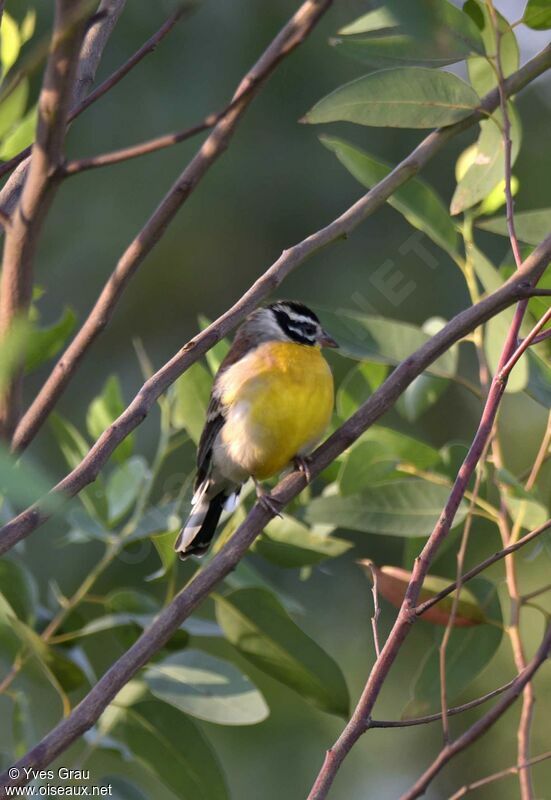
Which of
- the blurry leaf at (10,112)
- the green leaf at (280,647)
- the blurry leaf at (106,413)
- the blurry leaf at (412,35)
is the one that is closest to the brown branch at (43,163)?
the blurry leaf at (10,112)

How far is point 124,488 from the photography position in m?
3.04

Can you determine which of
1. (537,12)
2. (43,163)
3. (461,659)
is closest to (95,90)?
(43,163)

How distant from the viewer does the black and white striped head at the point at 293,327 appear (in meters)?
4.12

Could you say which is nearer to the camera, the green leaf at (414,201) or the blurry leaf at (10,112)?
the blurry leaf at (10,112)

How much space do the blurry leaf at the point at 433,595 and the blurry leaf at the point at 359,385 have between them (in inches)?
24.3

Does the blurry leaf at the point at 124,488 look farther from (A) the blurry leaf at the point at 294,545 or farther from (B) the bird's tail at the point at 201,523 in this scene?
(A) the blurry leaf at the point at 294,545

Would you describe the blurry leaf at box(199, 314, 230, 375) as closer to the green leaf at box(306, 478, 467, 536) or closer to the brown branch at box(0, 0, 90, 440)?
the green leaf at box(306, 478, 467, 536)

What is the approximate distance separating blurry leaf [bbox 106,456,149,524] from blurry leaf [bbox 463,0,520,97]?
4.42ft

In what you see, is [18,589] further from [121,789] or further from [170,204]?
[170,204]

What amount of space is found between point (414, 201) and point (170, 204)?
1.16m

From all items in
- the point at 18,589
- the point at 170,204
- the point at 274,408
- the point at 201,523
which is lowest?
the point at 201,523

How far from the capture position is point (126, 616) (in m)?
2.78

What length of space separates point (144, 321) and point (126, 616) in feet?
19.4

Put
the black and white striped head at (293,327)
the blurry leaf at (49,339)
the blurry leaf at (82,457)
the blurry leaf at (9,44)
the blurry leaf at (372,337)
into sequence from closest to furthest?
the blurry leaf at (49,339)
the blurry leaf at (9,44)
the blurry leaf at (372,337)
the blurry leaf at (82,457)
the black and white striped head at (293,327)
